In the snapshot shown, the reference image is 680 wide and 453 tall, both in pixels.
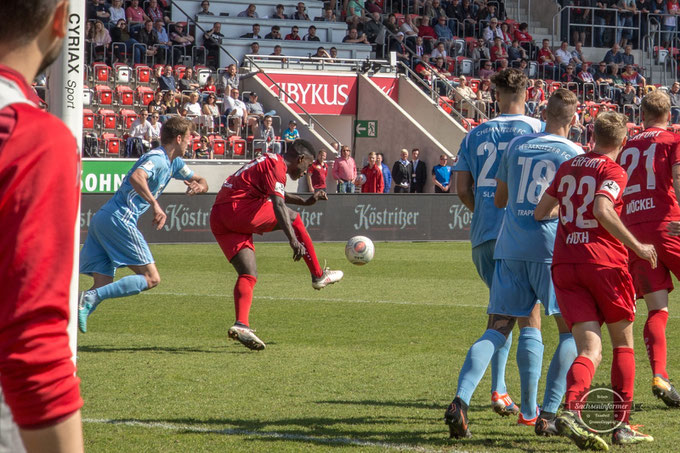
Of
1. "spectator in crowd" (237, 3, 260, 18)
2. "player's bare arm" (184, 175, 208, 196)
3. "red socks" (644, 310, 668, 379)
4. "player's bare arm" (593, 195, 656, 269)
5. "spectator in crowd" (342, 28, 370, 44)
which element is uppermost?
"spectator in crowd" (237, 3, 260, 18)

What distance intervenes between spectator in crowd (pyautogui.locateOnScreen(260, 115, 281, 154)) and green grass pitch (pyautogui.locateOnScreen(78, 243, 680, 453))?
12563 mm

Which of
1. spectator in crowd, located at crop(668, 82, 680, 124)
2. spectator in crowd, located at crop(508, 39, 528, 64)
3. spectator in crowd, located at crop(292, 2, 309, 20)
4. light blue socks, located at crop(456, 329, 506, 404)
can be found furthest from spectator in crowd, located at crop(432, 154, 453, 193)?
light blue socks, located at crop(456, 329, 506, 404)

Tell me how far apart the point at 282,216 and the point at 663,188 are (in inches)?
137

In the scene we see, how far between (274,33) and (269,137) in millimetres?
5516

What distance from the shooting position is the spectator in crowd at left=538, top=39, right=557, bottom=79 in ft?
115

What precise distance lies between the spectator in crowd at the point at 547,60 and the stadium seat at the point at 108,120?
1587cm

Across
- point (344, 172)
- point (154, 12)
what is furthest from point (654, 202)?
point (154, 12)

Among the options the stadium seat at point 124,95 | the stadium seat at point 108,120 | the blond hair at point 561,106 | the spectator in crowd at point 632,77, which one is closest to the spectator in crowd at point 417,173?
the stadium seat at point 124,95

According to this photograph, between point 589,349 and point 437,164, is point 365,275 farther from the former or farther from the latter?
point 437,164

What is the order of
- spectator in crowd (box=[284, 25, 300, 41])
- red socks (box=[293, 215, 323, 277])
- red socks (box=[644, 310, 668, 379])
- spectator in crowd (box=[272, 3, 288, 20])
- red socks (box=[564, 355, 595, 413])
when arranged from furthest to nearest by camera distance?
spectator in crowd (box=[272, 3, 288, 20])
spectator in crowd (box=[284, 25, 300, 41])
red socks (box=[293, 215, 323, 277])
red socks (box=[644, 310, 668, 379])
red socks (box=[564, 355, 595, 413])

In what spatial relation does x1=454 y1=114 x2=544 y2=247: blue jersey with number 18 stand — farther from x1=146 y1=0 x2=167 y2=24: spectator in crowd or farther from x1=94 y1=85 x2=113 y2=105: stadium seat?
x1=146 y1=0 x2=167 y2=24: spectator in crowd

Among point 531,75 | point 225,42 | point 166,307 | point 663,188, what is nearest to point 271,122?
point 225,42

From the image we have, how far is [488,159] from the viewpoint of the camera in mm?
6273

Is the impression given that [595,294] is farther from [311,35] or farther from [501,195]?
[311,35]
